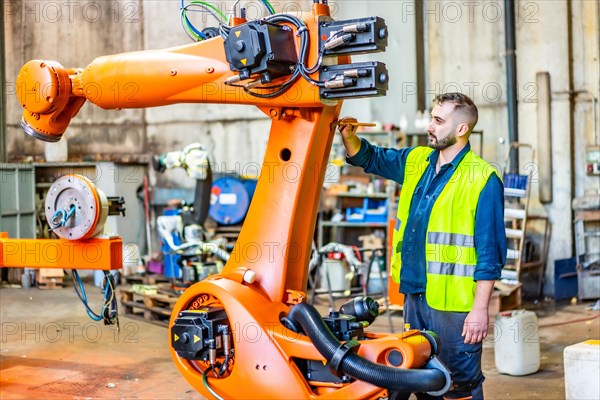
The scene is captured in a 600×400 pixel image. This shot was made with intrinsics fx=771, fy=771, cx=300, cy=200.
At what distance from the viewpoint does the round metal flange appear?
387cm

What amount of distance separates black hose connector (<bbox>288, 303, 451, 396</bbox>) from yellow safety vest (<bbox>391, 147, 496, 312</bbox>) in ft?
1.72

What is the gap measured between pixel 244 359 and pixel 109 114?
9357 millimetres

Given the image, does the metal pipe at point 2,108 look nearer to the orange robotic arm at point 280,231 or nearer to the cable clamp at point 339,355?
the orange robotic arm at point 280,231

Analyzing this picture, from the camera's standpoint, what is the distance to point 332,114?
118 inches

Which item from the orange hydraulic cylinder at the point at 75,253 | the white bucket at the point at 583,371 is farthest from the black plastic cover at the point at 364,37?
the white bucket at the point at 583,371

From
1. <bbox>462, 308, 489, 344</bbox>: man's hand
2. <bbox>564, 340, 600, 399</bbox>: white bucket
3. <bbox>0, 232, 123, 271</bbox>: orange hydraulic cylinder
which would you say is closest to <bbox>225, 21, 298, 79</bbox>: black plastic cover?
<bbox>462, 308, 489, 344</bbox>: man's hand

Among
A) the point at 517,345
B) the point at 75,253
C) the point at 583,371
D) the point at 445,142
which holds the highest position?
the point at 445,142

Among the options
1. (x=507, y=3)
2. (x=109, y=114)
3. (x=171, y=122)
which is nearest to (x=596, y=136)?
(x=507, y=3)

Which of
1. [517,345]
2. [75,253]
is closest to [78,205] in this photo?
[75,253]

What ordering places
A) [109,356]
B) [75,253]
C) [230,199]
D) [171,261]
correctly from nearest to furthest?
[75,253] < [109,356] < [171,261] < [230,199]

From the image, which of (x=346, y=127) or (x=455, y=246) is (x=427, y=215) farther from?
(x=346, y=127)

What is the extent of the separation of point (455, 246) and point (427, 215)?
0.19 meters

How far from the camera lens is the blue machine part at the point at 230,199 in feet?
31.6

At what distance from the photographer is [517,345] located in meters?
5.43
